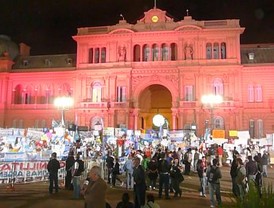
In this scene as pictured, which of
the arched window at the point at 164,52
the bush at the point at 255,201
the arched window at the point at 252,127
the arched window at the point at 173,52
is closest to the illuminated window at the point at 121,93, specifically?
the arched window at the point at 164,52

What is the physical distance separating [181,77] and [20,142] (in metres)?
28.1

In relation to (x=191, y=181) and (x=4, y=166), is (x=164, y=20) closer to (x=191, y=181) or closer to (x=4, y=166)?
(x=191, y=181)

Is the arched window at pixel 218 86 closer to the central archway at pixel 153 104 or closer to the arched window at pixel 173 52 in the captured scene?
the arched window at pixel 173 52

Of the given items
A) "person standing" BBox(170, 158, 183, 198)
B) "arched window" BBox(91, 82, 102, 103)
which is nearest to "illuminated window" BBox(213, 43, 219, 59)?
"arched window" BBox(91, 82, 102, 103)

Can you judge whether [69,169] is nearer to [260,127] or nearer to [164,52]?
[164,52]

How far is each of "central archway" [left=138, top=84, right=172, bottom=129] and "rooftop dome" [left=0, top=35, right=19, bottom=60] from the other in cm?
2500

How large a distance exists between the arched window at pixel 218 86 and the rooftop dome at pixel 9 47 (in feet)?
114

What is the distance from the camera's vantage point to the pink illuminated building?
152 feet

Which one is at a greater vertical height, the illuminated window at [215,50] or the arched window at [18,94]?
the illuminated window at [215,50]

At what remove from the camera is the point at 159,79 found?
47719 mm

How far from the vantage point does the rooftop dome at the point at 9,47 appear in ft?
195

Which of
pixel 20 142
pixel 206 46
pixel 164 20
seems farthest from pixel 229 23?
pixel 20 142

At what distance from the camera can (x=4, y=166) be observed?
65.6 feet

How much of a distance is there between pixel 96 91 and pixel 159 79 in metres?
9.27
